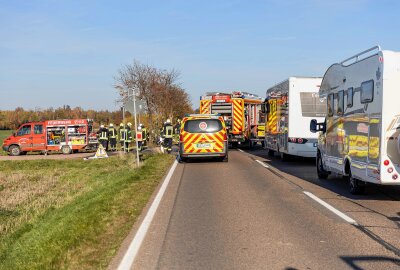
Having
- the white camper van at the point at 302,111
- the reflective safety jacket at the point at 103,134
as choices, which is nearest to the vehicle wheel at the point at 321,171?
the white camper van at the point at 302,111

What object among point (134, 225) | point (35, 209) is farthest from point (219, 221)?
point (35, 209)

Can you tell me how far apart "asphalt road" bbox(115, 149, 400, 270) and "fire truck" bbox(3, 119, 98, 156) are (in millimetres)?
19708

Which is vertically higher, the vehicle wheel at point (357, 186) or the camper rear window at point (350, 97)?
the camper rear window at point (350, 97)

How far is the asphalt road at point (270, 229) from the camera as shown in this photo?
5562 mm

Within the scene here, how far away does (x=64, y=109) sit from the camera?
3361 inches

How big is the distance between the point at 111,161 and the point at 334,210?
15355 millimetres

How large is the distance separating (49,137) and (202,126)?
15268 millimetres

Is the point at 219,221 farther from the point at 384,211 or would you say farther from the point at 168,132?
the point at 168,132

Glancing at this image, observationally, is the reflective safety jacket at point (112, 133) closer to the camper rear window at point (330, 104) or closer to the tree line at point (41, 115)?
the camper rear window at point (330, 104)

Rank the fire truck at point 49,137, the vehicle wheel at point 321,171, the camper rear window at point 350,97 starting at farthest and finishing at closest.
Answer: the fire truck at point 49,137, the vehicle wheel at point 321,171, the camper rear window at point 350,97

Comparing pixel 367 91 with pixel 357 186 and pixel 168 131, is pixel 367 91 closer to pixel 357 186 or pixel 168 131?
pixel 357 186

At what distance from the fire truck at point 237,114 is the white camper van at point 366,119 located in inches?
633

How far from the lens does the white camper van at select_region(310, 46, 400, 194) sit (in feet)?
28.8

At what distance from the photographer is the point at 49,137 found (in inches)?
1209
